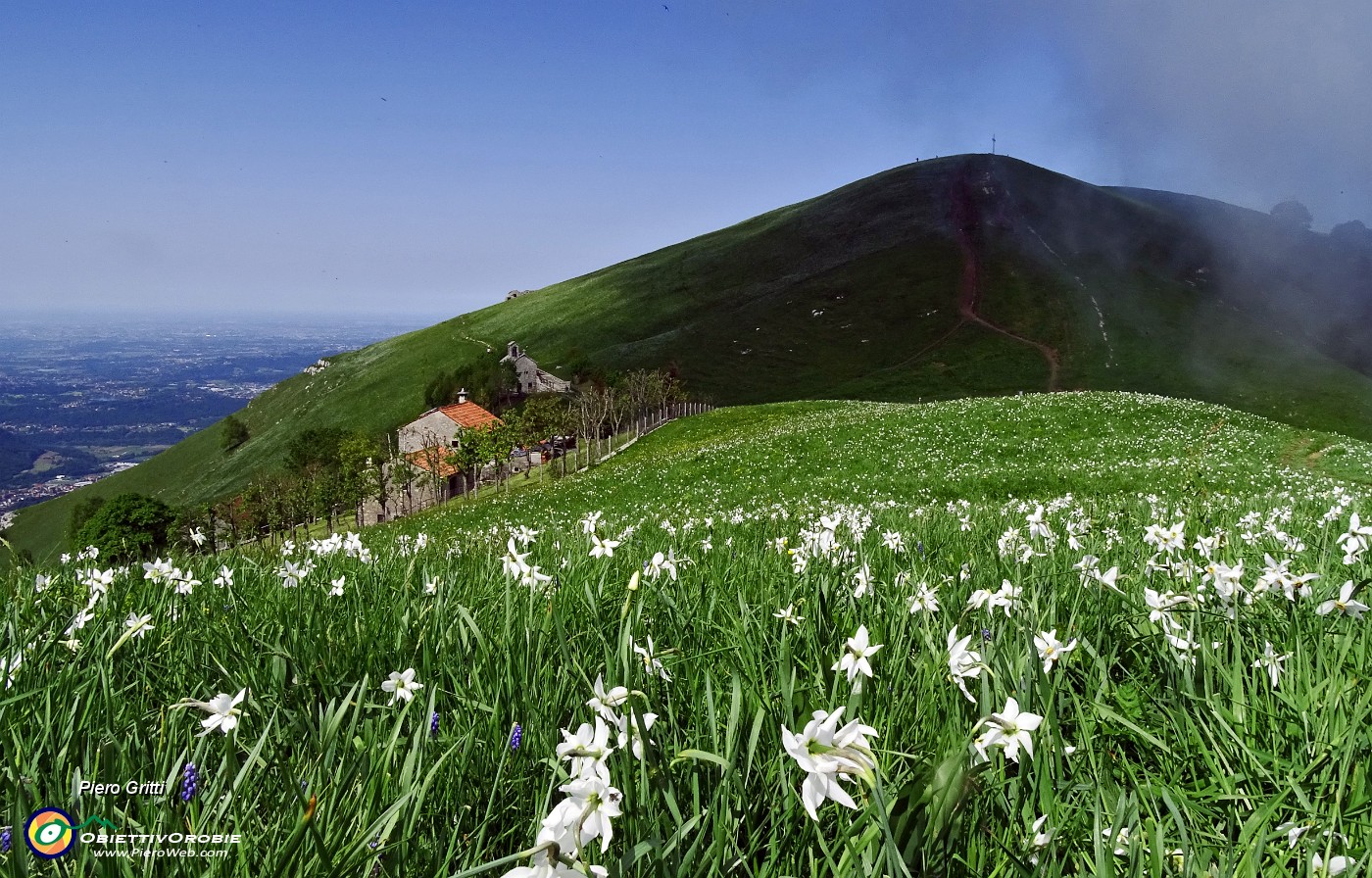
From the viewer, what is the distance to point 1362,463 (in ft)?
72.0

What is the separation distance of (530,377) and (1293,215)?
464 feet

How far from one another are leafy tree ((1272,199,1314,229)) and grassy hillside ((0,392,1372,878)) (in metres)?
173

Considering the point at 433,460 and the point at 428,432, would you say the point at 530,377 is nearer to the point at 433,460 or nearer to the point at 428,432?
the point at 428,432

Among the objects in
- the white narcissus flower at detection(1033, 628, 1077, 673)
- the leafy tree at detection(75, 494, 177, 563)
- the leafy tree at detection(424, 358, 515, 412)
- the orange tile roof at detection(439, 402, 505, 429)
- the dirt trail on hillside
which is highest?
the dirt trail on hillside

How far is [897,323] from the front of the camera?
121938mm

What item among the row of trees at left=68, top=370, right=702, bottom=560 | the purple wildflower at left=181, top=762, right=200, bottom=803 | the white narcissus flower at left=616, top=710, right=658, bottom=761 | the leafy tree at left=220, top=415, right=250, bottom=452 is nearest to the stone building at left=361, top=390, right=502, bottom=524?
the row of trees at left=68, top=370, right=702, bottom=560

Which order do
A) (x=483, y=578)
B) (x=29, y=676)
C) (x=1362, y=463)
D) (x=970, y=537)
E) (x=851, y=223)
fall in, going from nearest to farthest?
(x=29, y=676), (x=483, y=578), (x=970, y=537), (x=1362, y=463), (x=851, y=223)

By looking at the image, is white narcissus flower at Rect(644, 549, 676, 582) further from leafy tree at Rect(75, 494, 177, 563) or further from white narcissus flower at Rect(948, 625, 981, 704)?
leafy tree at Rect(75, 494, 177, 563)

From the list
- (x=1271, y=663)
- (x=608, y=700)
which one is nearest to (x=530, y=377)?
(x=1271, y=663)

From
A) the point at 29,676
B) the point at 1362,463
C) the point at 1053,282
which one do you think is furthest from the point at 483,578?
the point at 1053,282

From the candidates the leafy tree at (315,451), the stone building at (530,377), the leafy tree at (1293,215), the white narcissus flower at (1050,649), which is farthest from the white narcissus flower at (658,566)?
the leafy tree at (1293,215)

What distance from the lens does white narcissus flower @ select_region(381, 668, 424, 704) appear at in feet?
8.04

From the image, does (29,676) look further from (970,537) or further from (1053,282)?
(1053,282)

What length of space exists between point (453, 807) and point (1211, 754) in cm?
233
